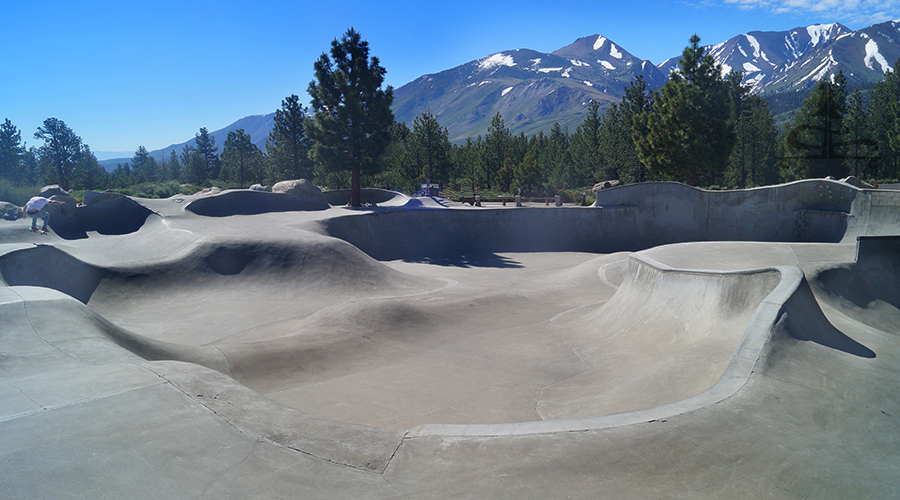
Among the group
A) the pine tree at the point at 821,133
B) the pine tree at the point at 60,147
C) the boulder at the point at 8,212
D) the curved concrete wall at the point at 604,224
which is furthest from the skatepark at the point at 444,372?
the pine tree at the point at 60,147

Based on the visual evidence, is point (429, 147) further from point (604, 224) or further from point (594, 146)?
point (604, 224)

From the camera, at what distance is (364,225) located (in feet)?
85.4

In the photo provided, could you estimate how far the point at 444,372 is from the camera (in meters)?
9.66

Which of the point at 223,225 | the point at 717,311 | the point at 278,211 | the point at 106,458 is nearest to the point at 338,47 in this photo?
the point at 278,211

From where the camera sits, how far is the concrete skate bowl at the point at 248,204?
27594mm

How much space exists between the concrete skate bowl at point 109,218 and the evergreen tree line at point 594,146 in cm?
1169

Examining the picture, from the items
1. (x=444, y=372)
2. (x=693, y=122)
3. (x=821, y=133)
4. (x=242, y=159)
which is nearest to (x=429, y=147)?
(x=693, y=122)

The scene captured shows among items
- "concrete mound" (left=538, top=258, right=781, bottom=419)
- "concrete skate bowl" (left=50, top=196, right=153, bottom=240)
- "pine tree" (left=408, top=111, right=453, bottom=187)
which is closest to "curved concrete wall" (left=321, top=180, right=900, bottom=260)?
Result: "concrete skate bowl" (left=50, top=196, right=153, bottom=240)

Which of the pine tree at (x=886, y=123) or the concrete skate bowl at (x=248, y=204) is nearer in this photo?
the concrete skate bowl at (x=248, y=204)

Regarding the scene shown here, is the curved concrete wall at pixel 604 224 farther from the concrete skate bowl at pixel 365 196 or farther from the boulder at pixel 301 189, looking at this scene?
the concrete skate bowl at pixel 365 196

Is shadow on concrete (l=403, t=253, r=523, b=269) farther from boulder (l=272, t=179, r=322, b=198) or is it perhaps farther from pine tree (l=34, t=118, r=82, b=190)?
pine tree (l=34, t=118, r=82, b=190)

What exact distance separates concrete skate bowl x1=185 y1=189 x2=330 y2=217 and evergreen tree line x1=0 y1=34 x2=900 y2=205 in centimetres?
341

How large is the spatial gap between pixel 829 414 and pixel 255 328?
11299 mm

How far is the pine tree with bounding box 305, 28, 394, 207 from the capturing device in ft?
107
